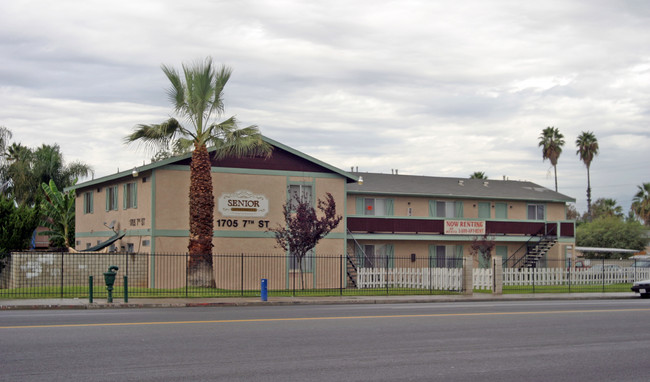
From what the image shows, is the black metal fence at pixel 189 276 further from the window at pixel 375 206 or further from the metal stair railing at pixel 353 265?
the window at pixel 375 206

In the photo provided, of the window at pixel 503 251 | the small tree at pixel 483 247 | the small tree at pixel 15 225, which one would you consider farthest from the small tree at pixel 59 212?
the window at pixel 503 251

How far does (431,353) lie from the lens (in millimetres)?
12422

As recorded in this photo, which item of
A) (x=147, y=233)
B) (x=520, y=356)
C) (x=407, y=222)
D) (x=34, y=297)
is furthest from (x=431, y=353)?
(x=407, y=222)

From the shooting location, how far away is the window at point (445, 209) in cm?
4681

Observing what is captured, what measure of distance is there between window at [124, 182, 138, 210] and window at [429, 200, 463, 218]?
18.7 metres

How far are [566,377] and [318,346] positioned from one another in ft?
14.0

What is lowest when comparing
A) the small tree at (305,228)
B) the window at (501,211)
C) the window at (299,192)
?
the small tree at (305,228)

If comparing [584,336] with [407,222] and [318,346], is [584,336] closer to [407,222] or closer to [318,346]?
[318,346]

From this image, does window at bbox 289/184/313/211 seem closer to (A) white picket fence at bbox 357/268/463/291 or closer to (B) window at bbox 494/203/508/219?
(A) white picket fence at bbox 357/268/463/291

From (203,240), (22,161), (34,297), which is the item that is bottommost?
(34,297)

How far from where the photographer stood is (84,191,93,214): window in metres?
42.0

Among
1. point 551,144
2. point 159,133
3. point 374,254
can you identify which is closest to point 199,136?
point 159,133

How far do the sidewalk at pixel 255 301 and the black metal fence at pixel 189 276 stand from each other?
1.68 meters

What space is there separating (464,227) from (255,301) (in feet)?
73.0
